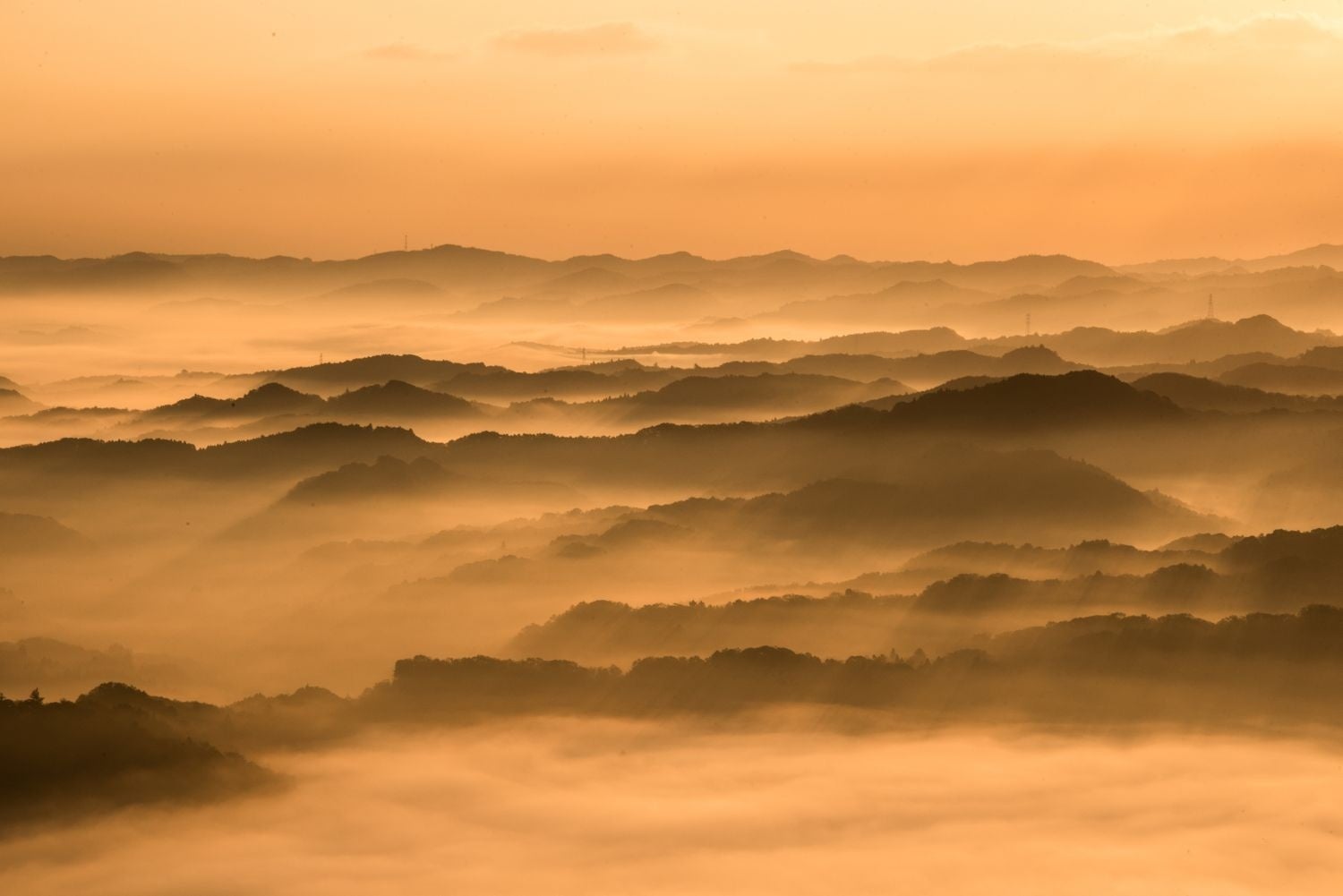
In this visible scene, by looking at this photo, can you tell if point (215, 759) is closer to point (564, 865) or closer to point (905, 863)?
point (564, 865)

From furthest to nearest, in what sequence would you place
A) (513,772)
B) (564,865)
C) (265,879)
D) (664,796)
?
1. (513,772)
2. (664,796)
3. (564,865)
4. (265,879)

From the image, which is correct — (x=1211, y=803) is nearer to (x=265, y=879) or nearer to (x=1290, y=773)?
(x=1290, y=773)

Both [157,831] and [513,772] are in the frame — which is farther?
[513,772]

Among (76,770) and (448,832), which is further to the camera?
(76,770)

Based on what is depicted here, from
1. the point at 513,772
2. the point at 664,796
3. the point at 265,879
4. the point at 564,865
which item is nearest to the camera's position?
the point at 265,879

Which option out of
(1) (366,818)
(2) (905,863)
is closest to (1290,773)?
(2) (905,863)

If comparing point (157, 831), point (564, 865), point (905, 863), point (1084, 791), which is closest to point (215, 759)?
point (157, 831)

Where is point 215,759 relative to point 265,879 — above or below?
above

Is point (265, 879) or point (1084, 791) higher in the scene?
point (1084, 791)

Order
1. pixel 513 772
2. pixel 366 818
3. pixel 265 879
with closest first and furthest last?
pixel 265 879
pixel 366 818
pixel 513 772
